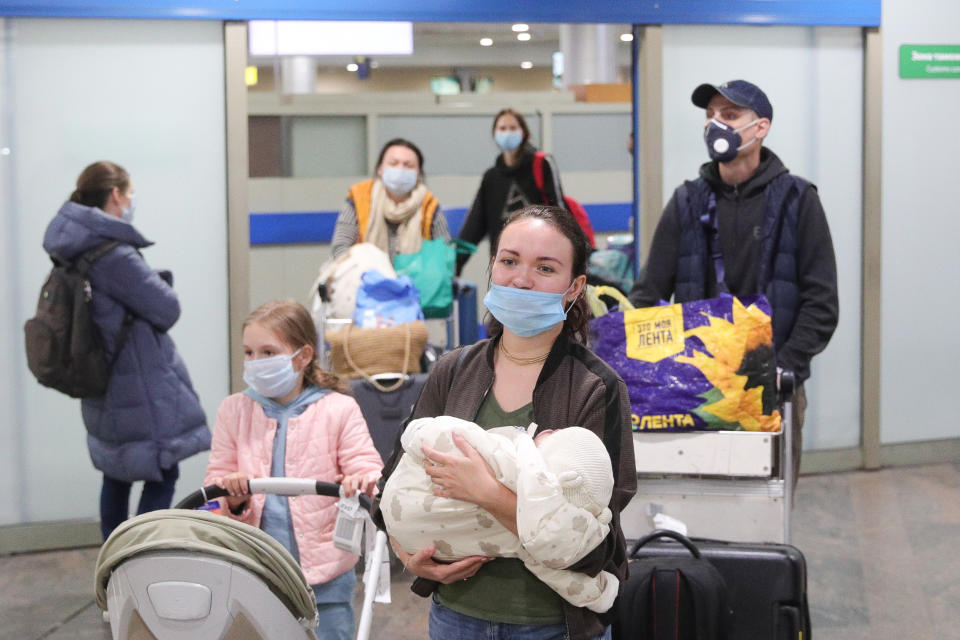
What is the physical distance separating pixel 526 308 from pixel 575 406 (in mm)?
206

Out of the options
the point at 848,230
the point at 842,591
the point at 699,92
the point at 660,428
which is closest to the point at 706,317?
the point at 660,428

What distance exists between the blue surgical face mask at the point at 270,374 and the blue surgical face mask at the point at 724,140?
157 centimetres

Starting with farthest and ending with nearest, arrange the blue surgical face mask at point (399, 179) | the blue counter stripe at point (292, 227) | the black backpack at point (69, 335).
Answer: the blue counter stripe at point (292, 227), the blue surgical face mask at point (399, 179), the black backpack at point (69, 335)

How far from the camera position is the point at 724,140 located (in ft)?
13.1

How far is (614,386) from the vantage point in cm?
226

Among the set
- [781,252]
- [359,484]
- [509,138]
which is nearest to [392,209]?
[509,138]

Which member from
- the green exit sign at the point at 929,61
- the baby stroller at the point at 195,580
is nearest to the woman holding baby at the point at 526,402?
the baby stroller at the point at 195,580

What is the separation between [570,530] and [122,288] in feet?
10.1

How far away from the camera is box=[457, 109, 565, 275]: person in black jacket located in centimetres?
662

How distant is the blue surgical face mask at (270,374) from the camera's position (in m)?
3.40

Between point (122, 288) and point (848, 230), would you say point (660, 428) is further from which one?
point (848, 230)

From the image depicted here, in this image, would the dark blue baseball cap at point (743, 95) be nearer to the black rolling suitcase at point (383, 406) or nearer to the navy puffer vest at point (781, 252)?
the navy puffer vest at point (781, 252)

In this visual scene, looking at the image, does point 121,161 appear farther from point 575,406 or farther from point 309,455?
point 575,406

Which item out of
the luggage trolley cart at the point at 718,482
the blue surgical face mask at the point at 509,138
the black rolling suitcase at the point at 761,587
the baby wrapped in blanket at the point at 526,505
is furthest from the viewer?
the blue surgical face mask at the point at 509,138
